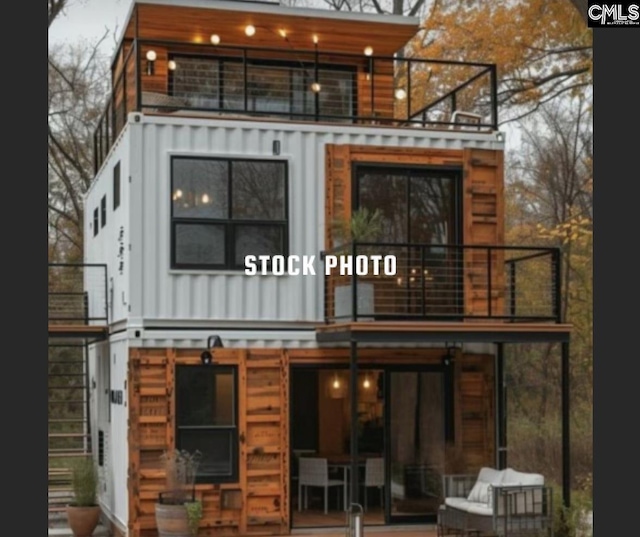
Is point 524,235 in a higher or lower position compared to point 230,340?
higher

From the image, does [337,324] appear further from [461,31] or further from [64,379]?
[64,379]

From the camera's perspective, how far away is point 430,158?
16.7 m

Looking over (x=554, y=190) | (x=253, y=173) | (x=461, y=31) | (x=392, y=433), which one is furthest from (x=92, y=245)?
(x=554, y=190)

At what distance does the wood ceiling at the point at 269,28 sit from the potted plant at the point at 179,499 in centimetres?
671

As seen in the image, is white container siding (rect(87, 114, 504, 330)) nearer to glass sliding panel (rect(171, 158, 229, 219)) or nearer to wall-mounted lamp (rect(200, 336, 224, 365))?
glass sliding panel (rect(171, 158, 229, 219))

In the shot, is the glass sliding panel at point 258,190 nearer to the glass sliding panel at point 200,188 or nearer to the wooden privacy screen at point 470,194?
the glass sliding panel at point 200,188

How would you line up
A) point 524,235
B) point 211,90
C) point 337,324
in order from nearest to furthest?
point 337,324 < point 211,90 < point 524,235

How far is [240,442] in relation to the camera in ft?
51.2

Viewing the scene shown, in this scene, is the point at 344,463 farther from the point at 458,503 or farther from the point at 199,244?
the point at 199,244

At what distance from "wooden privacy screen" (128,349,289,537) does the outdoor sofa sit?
2338mm

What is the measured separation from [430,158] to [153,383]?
5.02 meters

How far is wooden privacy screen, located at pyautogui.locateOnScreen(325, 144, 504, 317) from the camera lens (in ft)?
53.9

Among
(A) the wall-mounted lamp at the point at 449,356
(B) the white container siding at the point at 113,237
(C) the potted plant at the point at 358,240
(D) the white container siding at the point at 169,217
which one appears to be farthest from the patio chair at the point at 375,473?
(B) the white container siding at the point at 113,237

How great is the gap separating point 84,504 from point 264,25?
7.72 m
